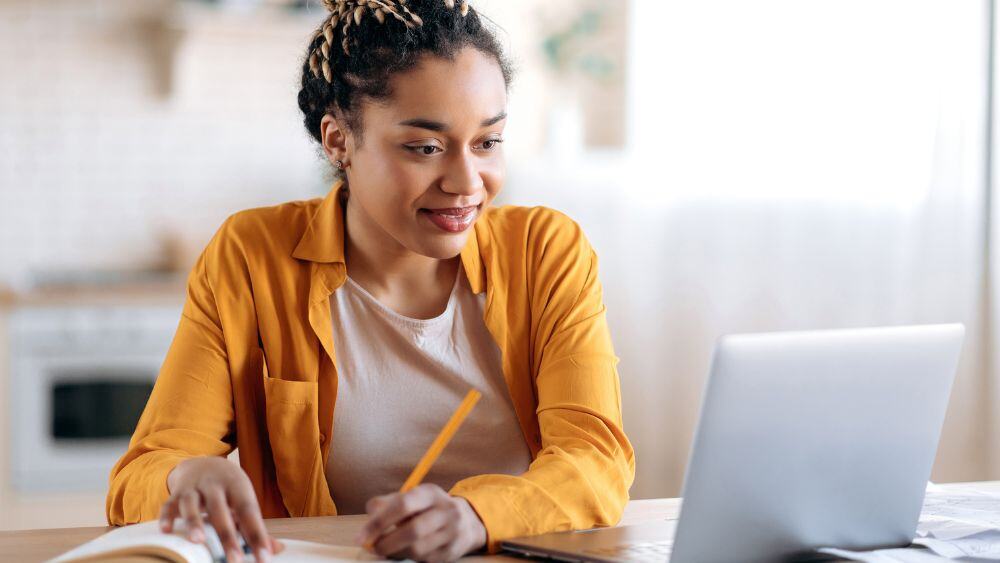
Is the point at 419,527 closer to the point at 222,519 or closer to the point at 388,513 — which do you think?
the point at 388,513

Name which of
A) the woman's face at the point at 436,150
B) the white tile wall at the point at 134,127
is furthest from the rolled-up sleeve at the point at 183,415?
the white tile wall at the point at 134,127

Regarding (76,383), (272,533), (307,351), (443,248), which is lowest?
(76,383)

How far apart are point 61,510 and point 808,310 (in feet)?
7.24

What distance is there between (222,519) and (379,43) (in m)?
0.68

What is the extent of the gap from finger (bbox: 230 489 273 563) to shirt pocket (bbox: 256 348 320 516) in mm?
405

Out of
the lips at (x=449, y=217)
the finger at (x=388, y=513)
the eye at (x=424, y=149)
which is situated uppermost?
the eye at (x=424, y=149)

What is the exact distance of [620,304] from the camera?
3527 mm

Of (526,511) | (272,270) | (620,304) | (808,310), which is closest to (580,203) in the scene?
(620,304)

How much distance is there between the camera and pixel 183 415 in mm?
1391

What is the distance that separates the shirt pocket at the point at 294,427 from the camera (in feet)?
4.81

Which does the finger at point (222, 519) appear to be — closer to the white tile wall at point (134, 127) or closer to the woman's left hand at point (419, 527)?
the woman's left hand at point (419, 527)

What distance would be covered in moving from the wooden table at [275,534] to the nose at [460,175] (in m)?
0.43

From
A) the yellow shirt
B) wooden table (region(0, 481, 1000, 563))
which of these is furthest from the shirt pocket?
wooden table (region(0, 481, 1000, 563))

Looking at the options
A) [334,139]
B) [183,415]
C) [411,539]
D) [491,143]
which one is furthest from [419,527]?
[334,139]
